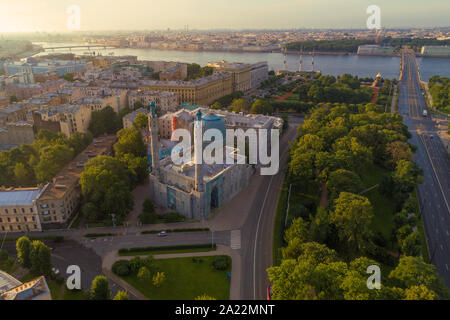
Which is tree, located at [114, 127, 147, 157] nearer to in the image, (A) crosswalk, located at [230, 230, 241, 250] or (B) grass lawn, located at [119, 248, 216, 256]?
(B) grass lawn, located at [119, 248, 216, 256]

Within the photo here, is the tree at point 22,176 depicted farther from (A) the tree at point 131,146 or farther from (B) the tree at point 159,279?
(B) the tree at point 159,279

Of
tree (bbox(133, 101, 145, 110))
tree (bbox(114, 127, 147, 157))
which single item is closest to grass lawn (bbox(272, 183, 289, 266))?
tree (bbox(114, 127, 147, 157))

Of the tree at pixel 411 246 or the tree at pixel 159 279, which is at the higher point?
the tree at pixel 411 246

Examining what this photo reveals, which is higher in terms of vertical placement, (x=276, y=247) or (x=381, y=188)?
(x=381, y=188)

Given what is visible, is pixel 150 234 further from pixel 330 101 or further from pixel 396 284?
pixel 330 101

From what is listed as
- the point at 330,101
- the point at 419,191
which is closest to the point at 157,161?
the point at 419,191

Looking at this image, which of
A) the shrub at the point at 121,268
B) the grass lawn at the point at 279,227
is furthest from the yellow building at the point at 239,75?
Result: the shrub at the point at 121,268

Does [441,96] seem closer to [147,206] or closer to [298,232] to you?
[298,232]
